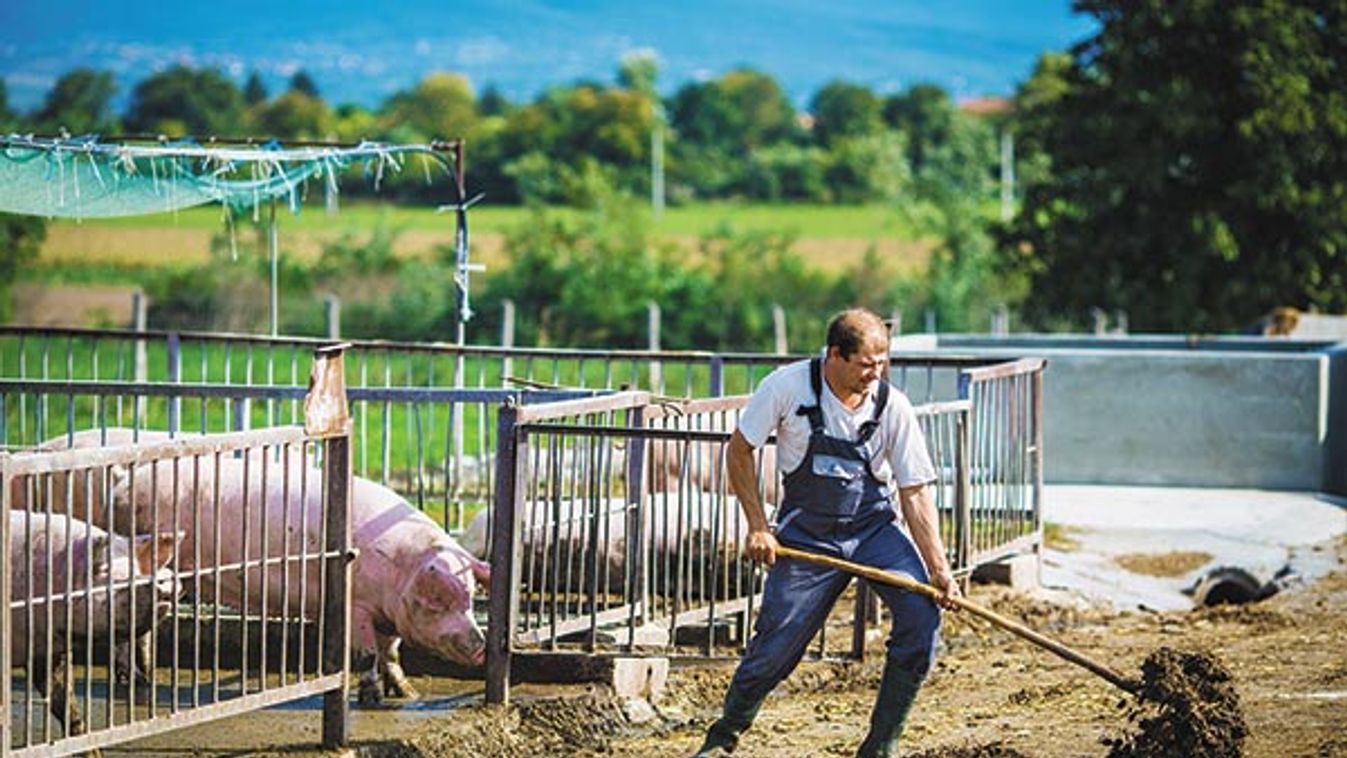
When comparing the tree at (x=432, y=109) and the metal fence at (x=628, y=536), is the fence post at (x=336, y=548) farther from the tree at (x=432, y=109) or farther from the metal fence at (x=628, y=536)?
the tree at (x=432, y=109)

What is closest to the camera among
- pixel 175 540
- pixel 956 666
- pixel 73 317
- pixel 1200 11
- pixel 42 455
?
pixel 42 455

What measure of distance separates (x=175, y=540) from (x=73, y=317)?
98.0 ft

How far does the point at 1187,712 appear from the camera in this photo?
364 inches

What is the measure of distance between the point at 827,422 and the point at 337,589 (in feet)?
7.04

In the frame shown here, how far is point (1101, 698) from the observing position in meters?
11.1

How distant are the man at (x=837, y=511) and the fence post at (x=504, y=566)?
147cm

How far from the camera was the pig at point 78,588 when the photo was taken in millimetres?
8836

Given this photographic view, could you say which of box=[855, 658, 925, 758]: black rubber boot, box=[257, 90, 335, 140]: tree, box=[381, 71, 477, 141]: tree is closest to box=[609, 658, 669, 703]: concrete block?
box=[855, 658, 925, 758]: black rubber boot

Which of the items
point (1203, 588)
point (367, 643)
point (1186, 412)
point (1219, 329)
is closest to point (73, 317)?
point (1219, 329)

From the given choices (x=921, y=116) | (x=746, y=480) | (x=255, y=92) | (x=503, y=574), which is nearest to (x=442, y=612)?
(x=503, y=574)

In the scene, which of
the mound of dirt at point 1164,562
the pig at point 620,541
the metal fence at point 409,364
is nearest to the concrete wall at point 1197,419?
the metal fence at point 409,364

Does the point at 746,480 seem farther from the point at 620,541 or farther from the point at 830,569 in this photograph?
the point at 620,541

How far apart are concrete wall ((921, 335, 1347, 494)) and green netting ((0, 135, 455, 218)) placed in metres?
6.52

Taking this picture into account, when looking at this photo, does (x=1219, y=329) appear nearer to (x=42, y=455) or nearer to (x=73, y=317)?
(x=73, y=317)
